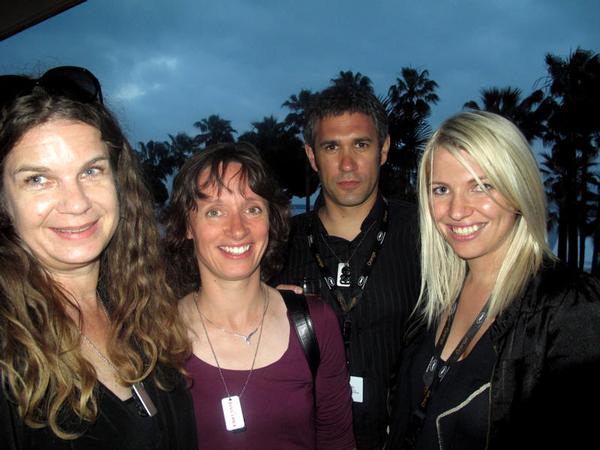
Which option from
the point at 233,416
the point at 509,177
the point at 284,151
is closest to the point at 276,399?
the point at 233,416

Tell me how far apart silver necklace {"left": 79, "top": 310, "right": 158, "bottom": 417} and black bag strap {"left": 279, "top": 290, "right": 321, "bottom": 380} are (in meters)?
0.89

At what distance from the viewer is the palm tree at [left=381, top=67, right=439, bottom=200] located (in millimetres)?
26484

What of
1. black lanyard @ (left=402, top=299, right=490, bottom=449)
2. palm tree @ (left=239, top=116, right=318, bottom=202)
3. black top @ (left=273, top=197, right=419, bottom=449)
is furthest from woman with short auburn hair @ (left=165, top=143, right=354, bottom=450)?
palm tree @ (left=239, top=116, right=318, bottom=202)

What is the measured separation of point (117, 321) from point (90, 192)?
2.27ft

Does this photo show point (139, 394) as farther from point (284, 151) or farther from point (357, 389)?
point (284, 151)

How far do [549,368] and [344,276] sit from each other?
167 cm

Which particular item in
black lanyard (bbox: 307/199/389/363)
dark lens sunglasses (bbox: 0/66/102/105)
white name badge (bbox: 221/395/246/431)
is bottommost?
white name badge (bbox: 221/395/246/431)

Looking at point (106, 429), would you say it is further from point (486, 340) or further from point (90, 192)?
point (486, 340)

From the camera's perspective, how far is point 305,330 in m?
2.51

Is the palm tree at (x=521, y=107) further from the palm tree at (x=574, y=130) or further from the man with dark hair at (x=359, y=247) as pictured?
the man with dark hair at (x=359, y=247)

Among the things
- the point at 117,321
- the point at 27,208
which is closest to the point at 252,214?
the point at 117,321

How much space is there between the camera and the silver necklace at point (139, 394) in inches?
73.5

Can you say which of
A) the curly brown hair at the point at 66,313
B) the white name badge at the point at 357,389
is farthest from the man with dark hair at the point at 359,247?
the curly brown hair at the point at 66,313

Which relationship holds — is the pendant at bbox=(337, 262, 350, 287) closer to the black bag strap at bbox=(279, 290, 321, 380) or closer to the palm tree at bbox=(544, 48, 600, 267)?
the black bag strap at bbox=(279, 290, 321, 380)
